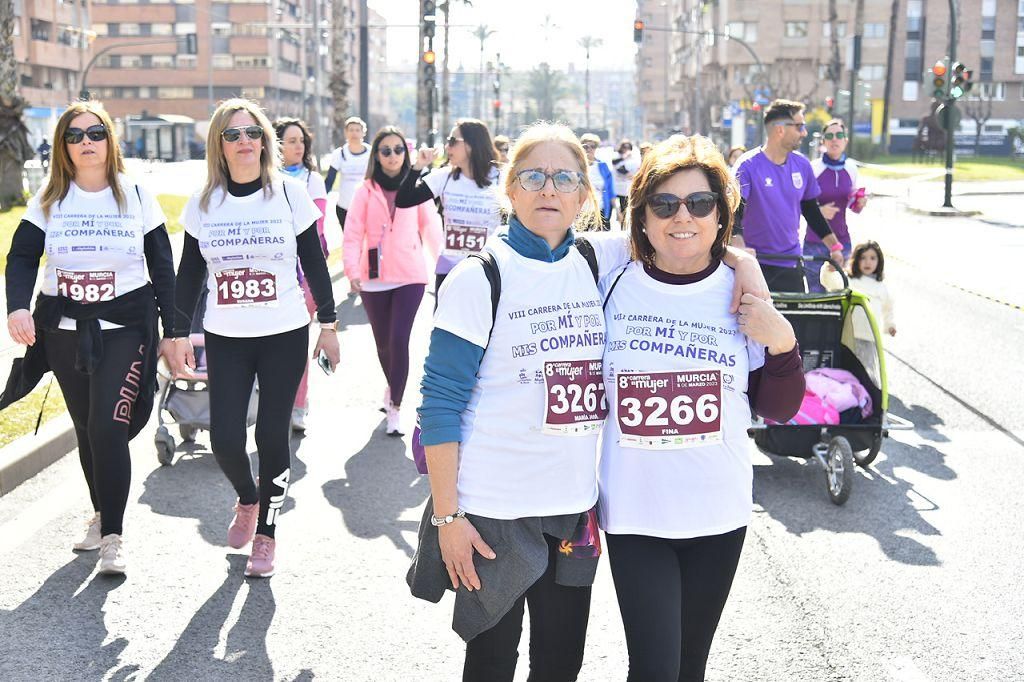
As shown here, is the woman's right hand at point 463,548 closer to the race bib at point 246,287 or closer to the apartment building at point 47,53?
the race bib at point 246,287

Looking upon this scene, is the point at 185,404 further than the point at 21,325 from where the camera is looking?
Yes

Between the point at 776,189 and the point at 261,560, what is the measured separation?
457cm

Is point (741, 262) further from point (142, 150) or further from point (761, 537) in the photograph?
point (142, 150)

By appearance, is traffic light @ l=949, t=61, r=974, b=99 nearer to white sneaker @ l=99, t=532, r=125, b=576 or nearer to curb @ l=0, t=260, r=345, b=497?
curb @ l=0, t=260, r=345, b=497

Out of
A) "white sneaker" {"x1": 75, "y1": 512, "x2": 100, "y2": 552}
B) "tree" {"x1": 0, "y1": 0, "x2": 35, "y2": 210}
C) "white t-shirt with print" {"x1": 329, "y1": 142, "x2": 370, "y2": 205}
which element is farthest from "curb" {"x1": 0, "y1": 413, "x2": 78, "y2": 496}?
"tree" {"x1": 0, "y1": 0, "x2": 35, "y2": 210}

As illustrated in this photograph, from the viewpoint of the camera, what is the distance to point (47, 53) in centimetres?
8631

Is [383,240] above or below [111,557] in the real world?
above

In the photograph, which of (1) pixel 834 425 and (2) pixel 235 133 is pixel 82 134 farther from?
(1) pixel 834 425

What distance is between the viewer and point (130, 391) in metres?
5.49

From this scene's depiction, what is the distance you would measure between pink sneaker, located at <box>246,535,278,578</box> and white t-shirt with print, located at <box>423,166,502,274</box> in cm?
331

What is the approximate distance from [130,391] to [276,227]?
3.16ft

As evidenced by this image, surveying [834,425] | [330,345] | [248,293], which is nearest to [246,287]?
[248,293]

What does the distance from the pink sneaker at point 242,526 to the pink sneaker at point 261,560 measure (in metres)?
0.24

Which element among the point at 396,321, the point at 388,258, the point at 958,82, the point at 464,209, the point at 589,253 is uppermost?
the point at 958,82
